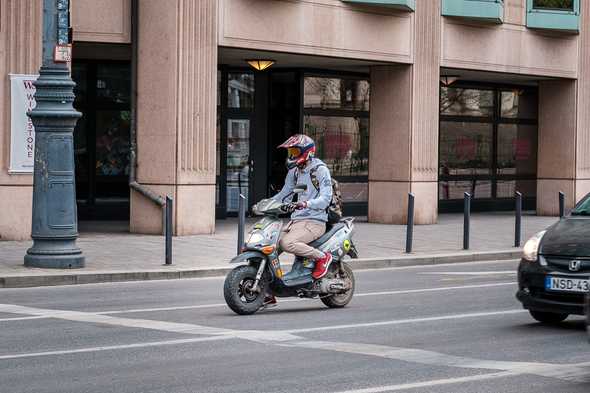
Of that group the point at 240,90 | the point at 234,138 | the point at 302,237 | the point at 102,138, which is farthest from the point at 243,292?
the point at 240,90

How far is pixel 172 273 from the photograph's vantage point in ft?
54.6

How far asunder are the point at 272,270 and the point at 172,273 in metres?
4.67

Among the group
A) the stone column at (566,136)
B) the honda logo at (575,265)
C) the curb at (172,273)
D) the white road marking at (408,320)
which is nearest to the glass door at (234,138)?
the curb at (172,273)

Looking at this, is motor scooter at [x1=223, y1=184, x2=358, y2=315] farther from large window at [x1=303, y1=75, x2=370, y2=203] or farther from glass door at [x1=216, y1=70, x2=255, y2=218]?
large window at [x1=303, y1=75, x2=370, y2=203]

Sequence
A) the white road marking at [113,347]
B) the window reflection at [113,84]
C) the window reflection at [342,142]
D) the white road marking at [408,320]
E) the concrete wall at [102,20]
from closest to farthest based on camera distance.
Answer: the white road marking at [113,347] → the white road marking at [408,320] → the concrete wall at [102,20] → the window reflection at [113,84] → the window reflection at [342,142]

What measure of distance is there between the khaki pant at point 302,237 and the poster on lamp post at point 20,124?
379 inches

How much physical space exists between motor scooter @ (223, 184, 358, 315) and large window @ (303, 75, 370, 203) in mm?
15753

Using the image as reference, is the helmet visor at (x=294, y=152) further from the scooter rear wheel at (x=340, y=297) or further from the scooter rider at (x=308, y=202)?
the scooter rear wheel at (x=340, y=297)

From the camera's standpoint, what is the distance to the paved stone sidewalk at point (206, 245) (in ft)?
56.4

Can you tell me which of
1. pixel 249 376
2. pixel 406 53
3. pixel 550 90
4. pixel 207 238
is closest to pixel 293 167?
pixel 249 376

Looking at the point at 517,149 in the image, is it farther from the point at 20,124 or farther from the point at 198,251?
the point at 20,124

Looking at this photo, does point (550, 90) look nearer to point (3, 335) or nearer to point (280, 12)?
point (280, 12)

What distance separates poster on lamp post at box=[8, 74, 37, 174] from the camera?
A: 21.0 metres

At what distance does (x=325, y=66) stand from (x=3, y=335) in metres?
18.3
